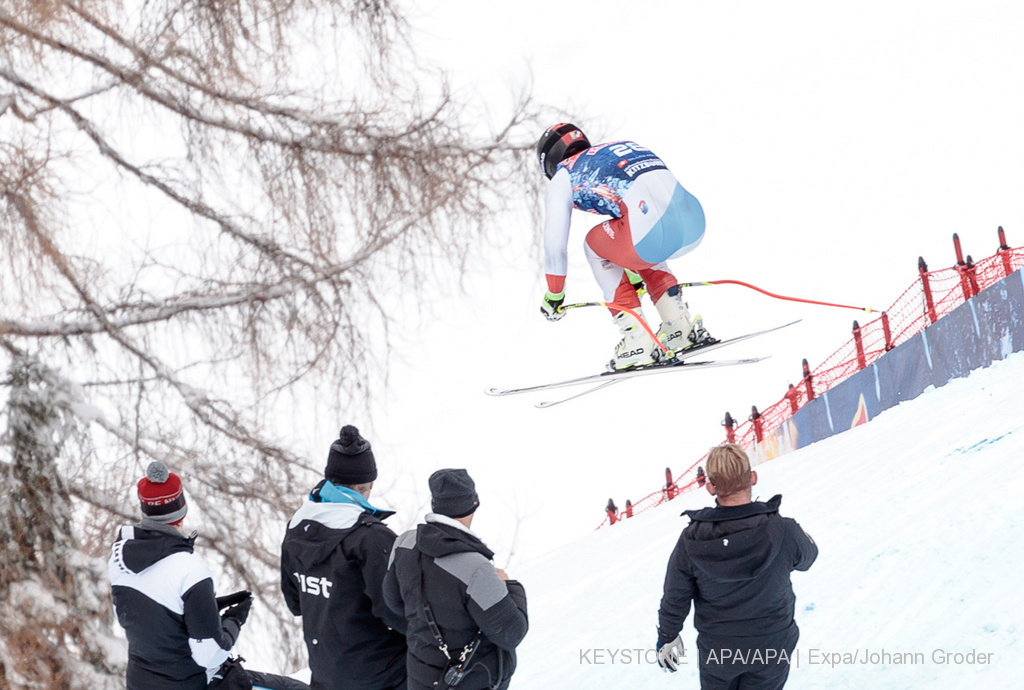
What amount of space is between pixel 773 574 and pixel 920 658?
1.61 m

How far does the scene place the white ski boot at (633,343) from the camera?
4715 mm

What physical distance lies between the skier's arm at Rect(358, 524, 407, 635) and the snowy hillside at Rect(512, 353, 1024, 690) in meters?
1.97

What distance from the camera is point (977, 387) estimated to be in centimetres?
778

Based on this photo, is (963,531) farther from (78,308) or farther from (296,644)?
(78,308)

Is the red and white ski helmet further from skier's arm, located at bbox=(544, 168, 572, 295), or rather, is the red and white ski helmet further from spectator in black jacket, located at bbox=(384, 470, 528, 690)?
spectator in black jacket, located at bbox=(384, 470, 528, 690)

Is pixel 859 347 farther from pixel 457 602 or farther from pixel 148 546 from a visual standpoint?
pixel 148 546

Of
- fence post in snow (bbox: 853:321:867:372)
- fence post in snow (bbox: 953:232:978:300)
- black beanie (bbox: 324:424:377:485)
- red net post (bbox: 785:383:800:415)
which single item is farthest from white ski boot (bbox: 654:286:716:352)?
red net post (bbox: 785:383:800:415)

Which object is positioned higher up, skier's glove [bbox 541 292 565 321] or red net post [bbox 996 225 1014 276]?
red net post [bbox 996 225 1014 276]

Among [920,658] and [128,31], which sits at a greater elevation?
[128,31]

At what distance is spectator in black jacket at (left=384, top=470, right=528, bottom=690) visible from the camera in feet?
10.3

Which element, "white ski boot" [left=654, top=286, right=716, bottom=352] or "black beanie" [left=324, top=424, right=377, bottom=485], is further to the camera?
"white ski boot" [left=654, top=286, right=716, bottom=352]

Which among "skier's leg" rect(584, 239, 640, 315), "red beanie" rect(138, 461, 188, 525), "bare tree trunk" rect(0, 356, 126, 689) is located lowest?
"red beanie" rect(138, 461, 188, 525)

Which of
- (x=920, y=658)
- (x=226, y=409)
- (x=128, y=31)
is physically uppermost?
(x=128, y=31)

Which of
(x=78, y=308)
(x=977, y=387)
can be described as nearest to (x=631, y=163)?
(x=78, y=308)
